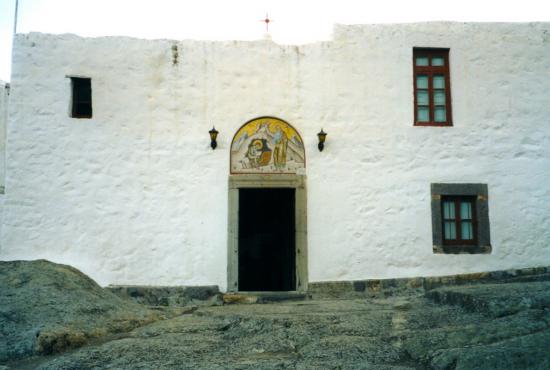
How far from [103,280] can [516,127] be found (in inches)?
288

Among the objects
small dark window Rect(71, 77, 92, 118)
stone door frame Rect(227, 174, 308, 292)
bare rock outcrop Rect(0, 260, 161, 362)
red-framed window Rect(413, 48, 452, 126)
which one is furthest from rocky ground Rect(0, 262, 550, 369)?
small dark window Rect(71, 77, 92, 118)

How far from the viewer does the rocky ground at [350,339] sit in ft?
12.6

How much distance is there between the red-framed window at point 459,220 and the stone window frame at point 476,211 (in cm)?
7

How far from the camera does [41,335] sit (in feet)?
14.6

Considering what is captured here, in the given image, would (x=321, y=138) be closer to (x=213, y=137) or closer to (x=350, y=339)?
(x=213, y=137)

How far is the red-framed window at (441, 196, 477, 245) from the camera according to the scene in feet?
27.0

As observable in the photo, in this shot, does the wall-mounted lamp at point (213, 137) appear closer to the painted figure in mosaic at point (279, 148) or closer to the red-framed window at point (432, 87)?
the painted figure in mosaic at point (279, 148)

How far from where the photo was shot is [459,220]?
8305mm

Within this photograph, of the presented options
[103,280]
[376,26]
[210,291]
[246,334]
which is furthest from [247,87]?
[246,334]

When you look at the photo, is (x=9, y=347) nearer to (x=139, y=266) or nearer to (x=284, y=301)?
(x=139, y=266)

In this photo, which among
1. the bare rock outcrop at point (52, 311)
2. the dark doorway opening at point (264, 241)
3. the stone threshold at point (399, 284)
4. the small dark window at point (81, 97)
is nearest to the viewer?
the bare rock outcrop at point (52, 311)

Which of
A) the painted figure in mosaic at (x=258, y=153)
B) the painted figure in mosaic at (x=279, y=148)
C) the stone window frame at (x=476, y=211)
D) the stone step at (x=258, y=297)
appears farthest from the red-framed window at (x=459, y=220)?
the painted figure in mosaic at (x=258, y=153)

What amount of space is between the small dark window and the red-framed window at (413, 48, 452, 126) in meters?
5.59

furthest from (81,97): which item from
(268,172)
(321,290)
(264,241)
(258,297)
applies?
(264,241)
